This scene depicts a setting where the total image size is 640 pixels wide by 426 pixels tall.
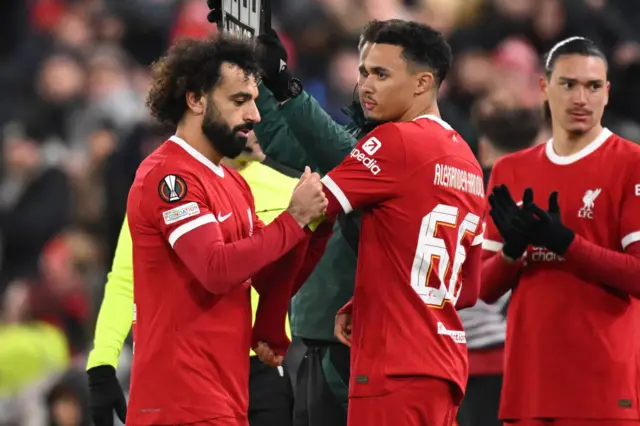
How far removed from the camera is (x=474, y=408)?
6.23m

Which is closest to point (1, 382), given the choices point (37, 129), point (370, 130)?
point (37, 129)

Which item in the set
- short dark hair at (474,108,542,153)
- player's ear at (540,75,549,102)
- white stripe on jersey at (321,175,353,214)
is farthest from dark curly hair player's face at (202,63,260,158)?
short dark hair at (474,108,542,153)

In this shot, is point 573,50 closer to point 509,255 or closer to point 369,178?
point 509,255

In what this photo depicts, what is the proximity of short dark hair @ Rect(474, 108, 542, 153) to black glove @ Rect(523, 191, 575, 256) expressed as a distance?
1.59 m

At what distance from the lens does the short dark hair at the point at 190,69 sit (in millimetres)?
4727

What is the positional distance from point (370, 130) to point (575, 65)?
34.1 inches

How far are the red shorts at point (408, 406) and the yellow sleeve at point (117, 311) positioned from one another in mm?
1306

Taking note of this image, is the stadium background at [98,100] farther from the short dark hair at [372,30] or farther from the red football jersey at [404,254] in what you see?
the red football jersey at [404,254]

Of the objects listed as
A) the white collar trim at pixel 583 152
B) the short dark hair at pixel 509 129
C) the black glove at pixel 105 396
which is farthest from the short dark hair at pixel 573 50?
the black glove at pixel 105 396

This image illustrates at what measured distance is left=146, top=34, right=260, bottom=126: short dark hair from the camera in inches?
186

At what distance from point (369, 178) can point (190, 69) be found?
718mm

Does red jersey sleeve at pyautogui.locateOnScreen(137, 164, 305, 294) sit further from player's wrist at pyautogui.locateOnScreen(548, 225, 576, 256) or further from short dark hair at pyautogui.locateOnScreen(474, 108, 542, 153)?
short dark hair at pyautogui.locateOnScreen(474, 108, 542, 153)

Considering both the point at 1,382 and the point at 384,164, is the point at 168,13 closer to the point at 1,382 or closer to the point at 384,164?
the point at 1,382

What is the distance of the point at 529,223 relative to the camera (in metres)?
5.07
